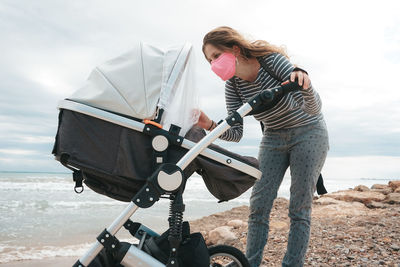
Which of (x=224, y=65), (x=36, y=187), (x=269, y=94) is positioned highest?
(x=224, y=65)

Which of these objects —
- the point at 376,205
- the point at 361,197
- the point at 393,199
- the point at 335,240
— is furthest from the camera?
the point at 361,197

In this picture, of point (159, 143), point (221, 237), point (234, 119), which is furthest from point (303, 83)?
point (221, 237)

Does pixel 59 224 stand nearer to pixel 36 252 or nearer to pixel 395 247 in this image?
pixel 36 252

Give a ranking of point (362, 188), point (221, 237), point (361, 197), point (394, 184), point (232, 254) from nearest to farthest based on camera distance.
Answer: point (232, 254)
point (221, 237)
point (361, 197)
point (362, 188)
point (394, 184)

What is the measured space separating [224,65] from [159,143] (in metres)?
0.63

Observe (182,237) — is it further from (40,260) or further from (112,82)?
(40,260)

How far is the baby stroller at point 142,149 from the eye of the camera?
1.75 metres

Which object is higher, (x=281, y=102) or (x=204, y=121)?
(x=281, y=102)

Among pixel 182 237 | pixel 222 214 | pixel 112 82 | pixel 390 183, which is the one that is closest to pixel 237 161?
pixel 182 237

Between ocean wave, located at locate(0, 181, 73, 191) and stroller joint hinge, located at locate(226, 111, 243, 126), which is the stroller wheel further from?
ocean wave, located at locate(0, 181, 73, 191)

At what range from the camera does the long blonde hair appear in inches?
81.1

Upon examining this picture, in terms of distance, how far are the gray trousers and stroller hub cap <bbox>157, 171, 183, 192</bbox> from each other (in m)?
0.76

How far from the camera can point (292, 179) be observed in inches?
87.0

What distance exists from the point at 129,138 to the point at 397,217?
15.6 feet
